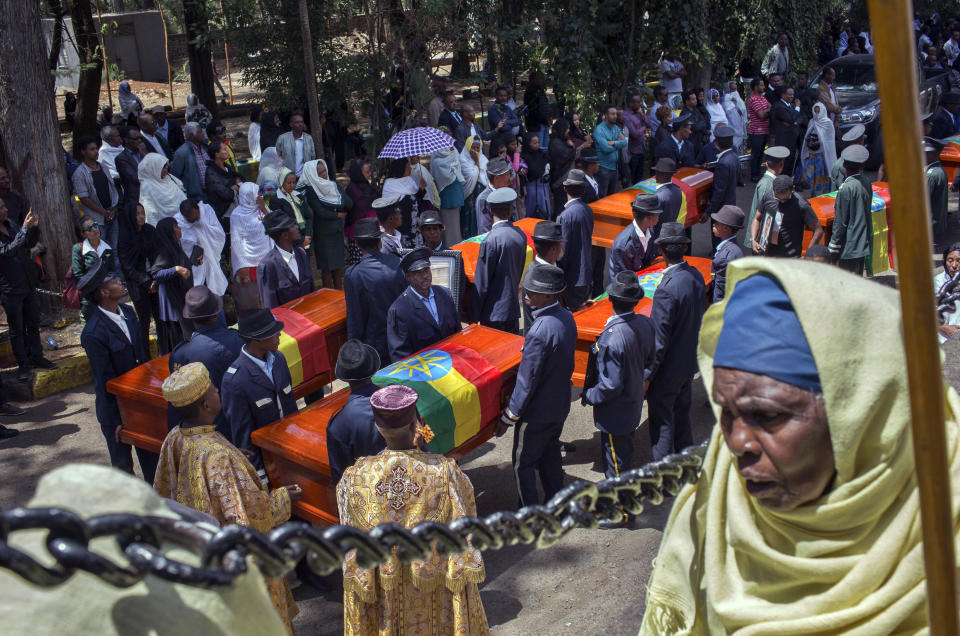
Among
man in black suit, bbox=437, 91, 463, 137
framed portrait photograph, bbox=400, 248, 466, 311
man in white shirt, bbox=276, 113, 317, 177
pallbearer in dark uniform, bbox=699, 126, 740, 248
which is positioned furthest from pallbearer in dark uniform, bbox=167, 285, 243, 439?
man in black suit, bbox=437, 91, 463, 137

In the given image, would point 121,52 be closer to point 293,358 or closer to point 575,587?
point 293,358

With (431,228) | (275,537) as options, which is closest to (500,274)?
(431,228)

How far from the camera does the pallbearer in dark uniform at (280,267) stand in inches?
307

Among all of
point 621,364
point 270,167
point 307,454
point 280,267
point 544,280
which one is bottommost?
point 307,454

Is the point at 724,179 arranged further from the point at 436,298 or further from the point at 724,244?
the point at 436,298

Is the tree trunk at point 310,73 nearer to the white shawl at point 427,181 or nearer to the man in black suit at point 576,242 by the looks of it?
the white shawl at point 427,181

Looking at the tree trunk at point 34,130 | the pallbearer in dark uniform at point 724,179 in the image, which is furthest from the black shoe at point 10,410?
the pallbearer in dark uniform at point 724,179

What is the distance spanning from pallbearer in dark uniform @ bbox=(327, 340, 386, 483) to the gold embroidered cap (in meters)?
0.73

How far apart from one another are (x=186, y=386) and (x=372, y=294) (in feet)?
8.76

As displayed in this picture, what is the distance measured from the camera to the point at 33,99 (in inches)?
355

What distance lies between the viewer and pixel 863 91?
16875mm

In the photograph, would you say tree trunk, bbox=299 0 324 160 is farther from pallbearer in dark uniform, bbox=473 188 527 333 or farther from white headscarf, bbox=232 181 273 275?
pallbearer in dark uniform, bbox=473 188 527 333

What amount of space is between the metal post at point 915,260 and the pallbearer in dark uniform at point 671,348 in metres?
5.43

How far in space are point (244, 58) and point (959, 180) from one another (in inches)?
393
